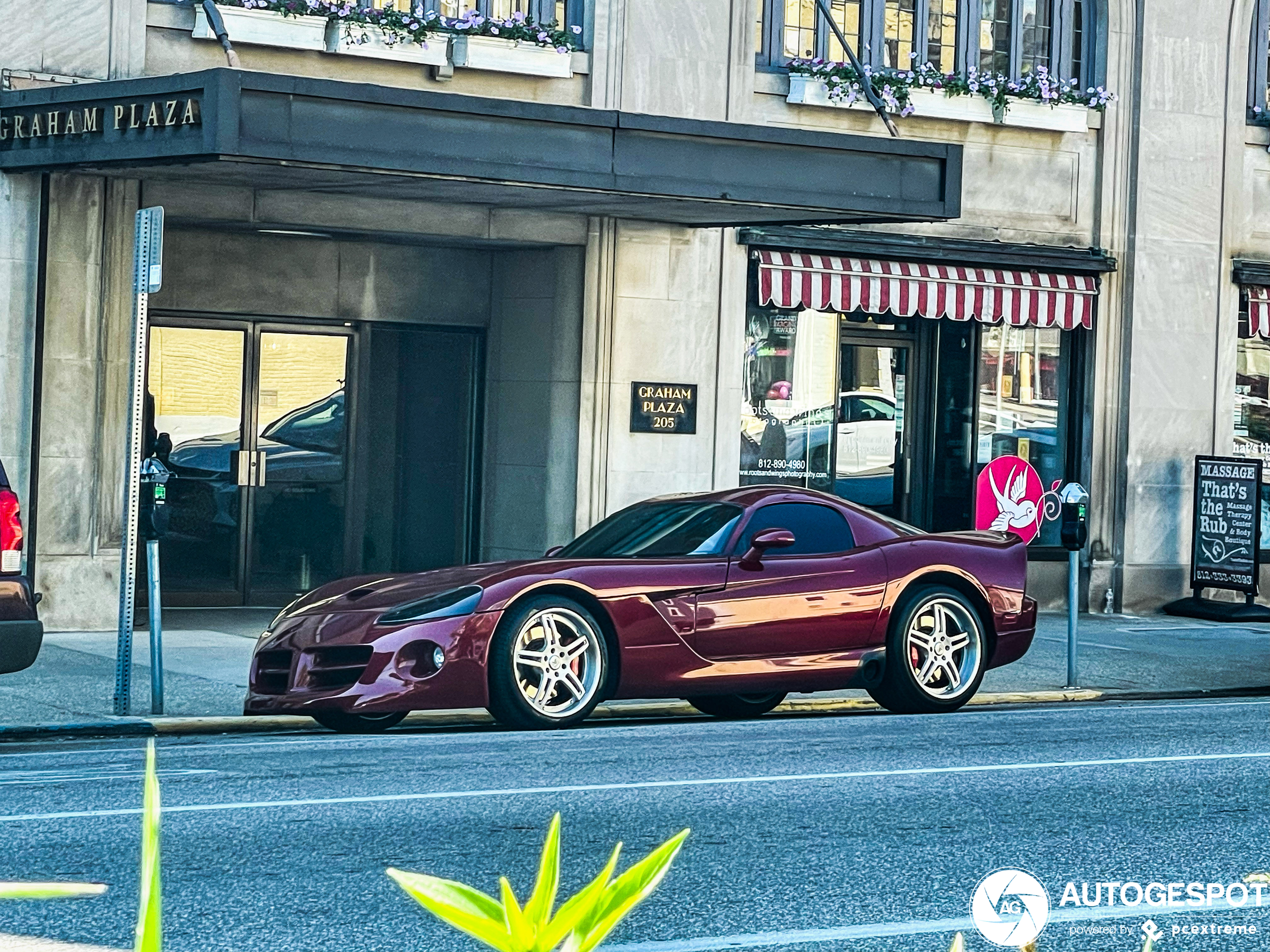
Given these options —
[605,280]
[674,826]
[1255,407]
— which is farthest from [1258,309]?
[674,826]

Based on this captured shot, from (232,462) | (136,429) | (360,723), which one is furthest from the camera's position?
(232,462)

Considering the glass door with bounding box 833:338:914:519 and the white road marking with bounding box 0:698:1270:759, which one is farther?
the glass door with bounding box 833:338:914:519

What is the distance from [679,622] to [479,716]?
158cm

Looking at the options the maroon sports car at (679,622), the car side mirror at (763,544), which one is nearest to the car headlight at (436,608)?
the maroon sports car at (679,622)

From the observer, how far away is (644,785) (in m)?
7.91

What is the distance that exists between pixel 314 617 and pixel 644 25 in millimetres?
8377

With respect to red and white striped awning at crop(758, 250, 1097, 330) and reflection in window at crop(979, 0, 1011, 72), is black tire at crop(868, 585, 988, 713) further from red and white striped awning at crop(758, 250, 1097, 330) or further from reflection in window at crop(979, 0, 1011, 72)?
reflection in window at crop(979, 0, 1011, 72)

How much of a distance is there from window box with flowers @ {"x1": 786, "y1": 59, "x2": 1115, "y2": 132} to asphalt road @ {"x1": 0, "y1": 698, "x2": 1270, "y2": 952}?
Result: 28.0 feet

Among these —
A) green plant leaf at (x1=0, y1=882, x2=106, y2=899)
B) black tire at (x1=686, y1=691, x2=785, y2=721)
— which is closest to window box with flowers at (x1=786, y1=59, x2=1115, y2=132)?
black tire at (x1=686, y1=691, x2=785, y2=721)

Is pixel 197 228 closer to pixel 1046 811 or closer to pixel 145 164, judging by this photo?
pixel 145 164

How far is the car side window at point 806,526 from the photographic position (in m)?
11.0

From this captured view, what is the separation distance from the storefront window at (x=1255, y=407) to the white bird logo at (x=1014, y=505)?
3.12 m

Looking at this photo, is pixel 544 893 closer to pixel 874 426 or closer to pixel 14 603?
pixel 14 603

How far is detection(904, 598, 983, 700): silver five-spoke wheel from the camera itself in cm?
1120
